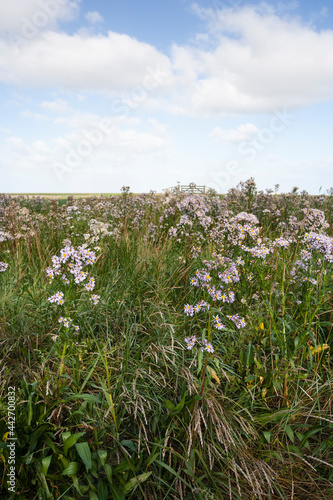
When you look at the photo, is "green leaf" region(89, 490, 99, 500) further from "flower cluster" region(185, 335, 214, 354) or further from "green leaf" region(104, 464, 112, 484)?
"flower cluster" region(185, 335, 214, 354)

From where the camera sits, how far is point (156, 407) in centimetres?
233

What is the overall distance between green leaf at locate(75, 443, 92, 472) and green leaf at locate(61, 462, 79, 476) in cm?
6

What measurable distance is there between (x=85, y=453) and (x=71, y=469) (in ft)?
0.37

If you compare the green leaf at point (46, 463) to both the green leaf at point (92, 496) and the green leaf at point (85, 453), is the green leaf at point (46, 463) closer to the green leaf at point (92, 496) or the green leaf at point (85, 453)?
the green leaf at point (85, 453)

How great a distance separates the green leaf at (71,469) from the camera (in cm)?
184

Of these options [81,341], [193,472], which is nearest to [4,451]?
[81,341]

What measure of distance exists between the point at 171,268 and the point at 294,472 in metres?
2.26

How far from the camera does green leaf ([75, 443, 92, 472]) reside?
1840mm

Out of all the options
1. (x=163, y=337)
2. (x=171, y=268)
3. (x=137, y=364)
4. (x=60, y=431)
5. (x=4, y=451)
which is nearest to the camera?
(x=4, y=451)

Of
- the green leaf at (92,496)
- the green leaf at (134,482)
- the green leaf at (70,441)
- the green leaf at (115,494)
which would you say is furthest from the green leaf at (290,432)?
the green leaf at (70,441)

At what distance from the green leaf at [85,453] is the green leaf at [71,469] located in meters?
0.06

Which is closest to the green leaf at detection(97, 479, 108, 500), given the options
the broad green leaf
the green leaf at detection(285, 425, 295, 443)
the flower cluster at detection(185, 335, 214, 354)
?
the broad green leaf

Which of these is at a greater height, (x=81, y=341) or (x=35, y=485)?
(x=81, y=341)

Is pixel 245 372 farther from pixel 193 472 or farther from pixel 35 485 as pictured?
pixel 35 485
